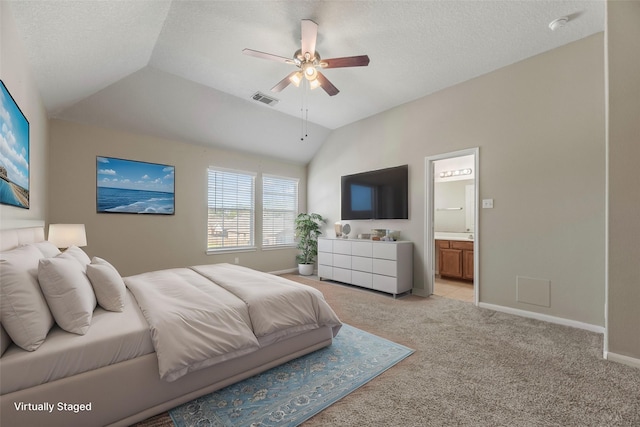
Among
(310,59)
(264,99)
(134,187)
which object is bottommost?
(134,187)

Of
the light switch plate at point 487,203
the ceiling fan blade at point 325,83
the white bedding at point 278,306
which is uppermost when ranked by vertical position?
the ceiling fan blade at point 325,83

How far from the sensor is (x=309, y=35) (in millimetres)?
2506

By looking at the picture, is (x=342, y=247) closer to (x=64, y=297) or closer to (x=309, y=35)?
(x=309, y=35)

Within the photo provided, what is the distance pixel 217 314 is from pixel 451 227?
540cm

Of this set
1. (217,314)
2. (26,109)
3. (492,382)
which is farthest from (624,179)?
(26,109)

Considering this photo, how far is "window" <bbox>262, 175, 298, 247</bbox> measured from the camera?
5.84m

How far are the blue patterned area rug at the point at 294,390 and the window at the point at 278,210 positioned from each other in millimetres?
3724

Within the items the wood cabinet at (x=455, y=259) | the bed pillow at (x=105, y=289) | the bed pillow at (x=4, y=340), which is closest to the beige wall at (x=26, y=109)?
the bed pillow at (x=105, y=289)

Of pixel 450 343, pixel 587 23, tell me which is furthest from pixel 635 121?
pixel 450 343

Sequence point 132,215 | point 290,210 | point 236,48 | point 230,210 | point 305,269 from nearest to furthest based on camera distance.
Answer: point 236,48 < point 132,215 < point 230,210 < point 305,269 < point 290,210

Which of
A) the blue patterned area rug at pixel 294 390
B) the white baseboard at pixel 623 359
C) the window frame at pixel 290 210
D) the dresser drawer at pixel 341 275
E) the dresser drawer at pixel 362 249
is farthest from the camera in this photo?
the window frame at pixel 290 210

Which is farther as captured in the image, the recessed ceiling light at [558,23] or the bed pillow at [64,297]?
the recessed ceiling light at [558,23]

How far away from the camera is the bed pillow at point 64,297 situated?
1.46m

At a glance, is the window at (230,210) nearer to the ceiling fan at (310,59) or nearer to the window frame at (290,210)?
the window frame at (290,210)
